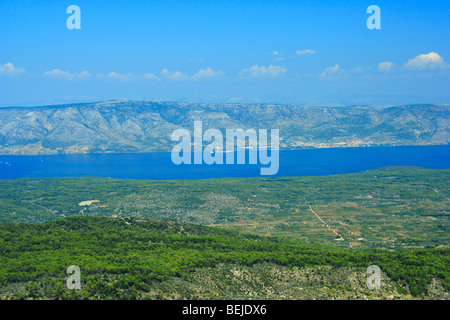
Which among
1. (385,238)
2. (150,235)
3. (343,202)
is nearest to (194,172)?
(343,202)

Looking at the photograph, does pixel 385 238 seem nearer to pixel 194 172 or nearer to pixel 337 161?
pixel 194 172

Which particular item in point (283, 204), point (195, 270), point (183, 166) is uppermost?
point (195, 270)

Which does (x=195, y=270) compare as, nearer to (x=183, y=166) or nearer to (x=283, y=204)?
(x=283, y=204)

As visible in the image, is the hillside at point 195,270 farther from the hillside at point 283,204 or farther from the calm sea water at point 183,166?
the calm sea water at point 183,166

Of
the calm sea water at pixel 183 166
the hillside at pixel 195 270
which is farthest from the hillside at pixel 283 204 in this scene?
the calm sea water at pixel 183 166

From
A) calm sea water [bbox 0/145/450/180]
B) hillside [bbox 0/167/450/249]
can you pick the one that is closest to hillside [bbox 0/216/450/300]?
hillside [bbox 0/167/450/249]

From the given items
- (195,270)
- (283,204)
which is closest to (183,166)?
(283,204)
